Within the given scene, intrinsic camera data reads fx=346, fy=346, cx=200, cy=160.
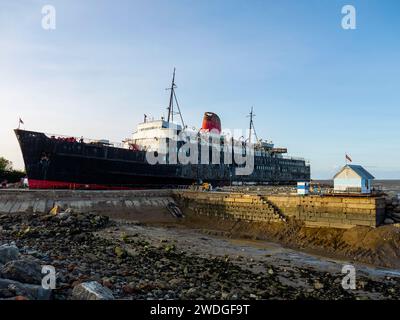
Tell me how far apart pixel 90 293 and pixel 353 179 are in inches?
816

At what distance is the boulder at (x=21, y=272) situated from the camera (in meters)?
8.49

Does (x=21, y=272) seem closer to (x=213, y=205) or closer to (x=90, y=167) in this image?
(x=213, y=205)

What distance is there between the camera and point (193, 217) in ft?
104

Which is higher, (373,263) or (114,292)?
(114,292)

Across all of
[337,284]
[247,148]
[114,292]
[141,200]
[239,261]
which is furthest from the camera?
[247,148]

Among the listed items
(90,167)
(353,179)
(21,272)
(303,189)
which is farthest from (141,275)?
(90,167)

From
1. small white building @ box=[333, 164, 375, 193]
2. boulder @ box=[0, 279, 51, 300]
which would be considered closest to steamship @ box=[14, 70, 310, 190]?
small white building @ box=[333, 164, 375, 193]

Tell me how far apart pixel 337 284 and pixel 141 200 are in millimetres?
22039

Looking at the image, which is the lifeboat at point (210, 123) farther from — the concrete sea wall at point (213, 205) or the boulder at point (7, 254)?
the boulder at point (7, 254)

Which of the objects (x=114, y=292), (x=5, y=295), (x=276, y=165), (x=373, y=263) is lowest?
(x=373, y=263)

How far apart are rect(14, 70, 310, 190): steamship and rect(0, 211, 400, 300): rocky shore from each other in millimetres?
13658

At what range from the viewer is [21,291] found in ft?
24.8
